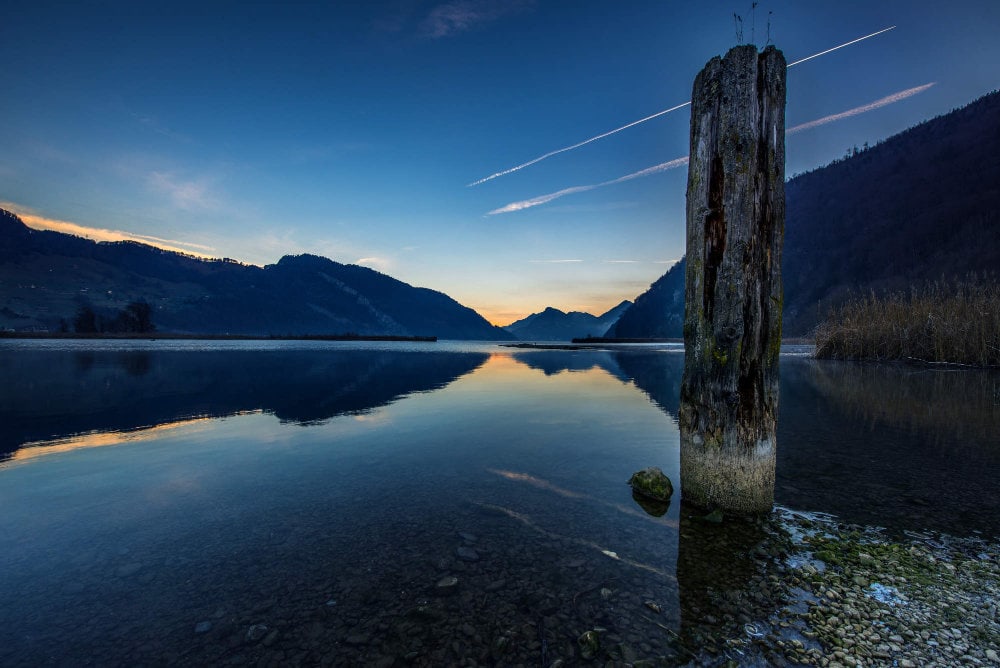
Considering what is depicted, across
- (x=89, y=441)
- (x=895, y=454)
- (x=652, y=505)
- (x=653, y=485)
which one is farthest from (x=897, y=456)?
(x=89, y=441)

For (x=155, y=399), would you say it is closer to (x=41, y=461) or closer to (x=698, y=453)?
(x=41, y=461)

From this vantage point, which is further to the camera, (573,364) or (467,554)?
(573,364)

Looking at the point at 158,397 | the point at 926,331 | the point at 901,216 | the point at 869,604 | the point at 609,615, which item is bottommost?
the point at 158,397

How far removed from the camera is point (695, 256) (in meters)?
6.13

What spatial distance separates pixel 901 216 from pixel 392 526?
181m

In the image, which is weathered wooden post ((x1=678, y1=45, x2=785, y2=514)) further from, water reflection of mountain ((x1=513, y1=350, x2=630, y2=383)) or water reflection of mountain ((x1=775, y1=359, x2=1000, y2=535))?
water reflection of mountain ((x1=513, y1=350, x2=630, y2=383))

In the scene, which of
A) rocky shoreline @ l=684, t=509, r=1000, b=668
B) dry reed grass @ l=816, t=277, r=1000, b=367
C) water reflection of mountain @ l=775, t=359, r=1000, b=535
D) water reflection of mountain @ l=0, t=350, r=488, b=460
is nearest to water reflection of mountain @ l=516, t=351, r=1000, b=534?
water reflection of mountain @ l=775, t=359, r=1000, b=535

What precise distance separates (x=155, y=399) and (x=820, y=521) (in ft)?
70.0

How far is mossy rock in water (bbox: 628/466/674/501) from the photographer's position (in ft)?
21.8

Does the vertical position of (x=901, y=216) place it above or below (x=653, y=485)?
above

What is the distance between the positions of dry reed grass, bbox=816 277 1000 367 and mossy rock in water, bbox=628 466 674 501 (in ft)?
97.1

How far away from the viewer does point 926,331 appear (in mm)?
27484

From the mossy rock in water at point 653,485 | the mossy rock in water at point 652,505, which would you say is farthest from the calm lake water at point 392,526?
the mossy rock in water at point 653,485

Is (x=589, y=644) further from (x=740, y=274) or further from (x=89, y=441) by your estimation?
(x=89, y=441)
